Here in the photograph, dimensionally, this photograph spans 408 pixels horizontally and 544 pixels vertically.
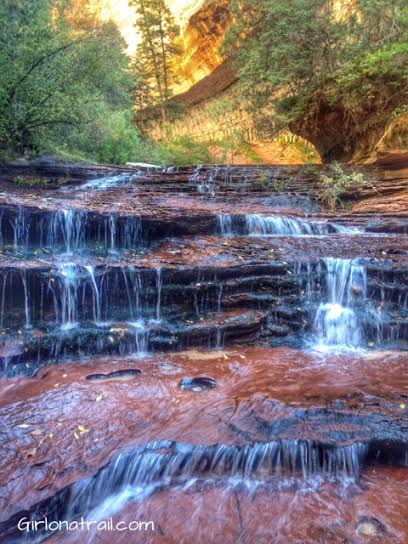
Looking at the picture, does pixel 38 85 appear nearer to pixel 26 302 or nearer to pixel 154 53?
pixel 26 302

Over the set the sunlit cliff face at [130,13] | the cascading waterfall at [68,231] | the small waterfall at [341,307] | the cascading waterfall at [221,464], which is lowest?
the cascading waterfall at [221,464]

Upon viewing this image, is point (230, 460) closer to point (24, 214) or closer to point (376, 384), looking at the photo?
point (376, 384)

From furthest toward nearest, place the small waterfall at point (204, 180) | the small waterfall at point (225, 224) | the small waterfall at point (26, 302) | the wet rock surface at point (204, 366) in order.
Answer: the small waterfall at point (204, 180), the small waterfall at point (225, 224), the small waterfall at point (26, 302), the wet rock surface at point (204, 366)

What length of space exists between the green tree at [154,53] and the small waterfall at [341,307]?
2528 cm

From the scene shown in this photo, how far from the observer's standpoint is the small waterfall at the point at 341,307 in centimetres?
620

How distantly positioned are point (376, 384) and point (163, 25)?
103ft

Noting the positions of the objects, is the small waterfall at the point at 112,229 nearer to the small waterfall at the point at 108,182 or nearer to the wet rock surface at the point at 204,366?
the wet rock surface at the point at 204,366

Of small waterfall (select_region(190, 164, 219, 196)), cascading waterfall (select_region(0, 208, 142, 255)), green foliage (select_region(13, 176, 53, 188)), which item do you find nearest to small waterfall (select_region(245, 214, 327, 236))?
cascading waterfall (select_region(0, 208, 142, 255))

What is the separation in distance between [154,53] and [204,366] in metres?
29.7

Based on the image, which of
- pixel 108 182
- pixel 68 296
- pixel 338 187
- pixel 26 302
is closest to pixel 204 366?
pixel 68 296

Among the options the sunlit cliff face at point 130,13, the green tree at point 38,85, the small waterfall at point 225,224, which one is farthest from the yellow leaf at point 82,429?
the sunlit cliff face at point 130,13

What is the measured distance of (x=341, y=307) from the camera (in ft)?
21.7

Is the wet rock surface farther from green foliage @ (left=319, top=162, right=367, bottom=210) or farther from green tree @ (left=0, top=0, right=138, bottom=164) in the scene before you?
green tree @ (left=0, top=0, right=138, bottom=164)

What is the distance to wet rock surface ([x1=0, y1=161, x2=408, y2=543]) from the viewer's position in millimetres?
3119
